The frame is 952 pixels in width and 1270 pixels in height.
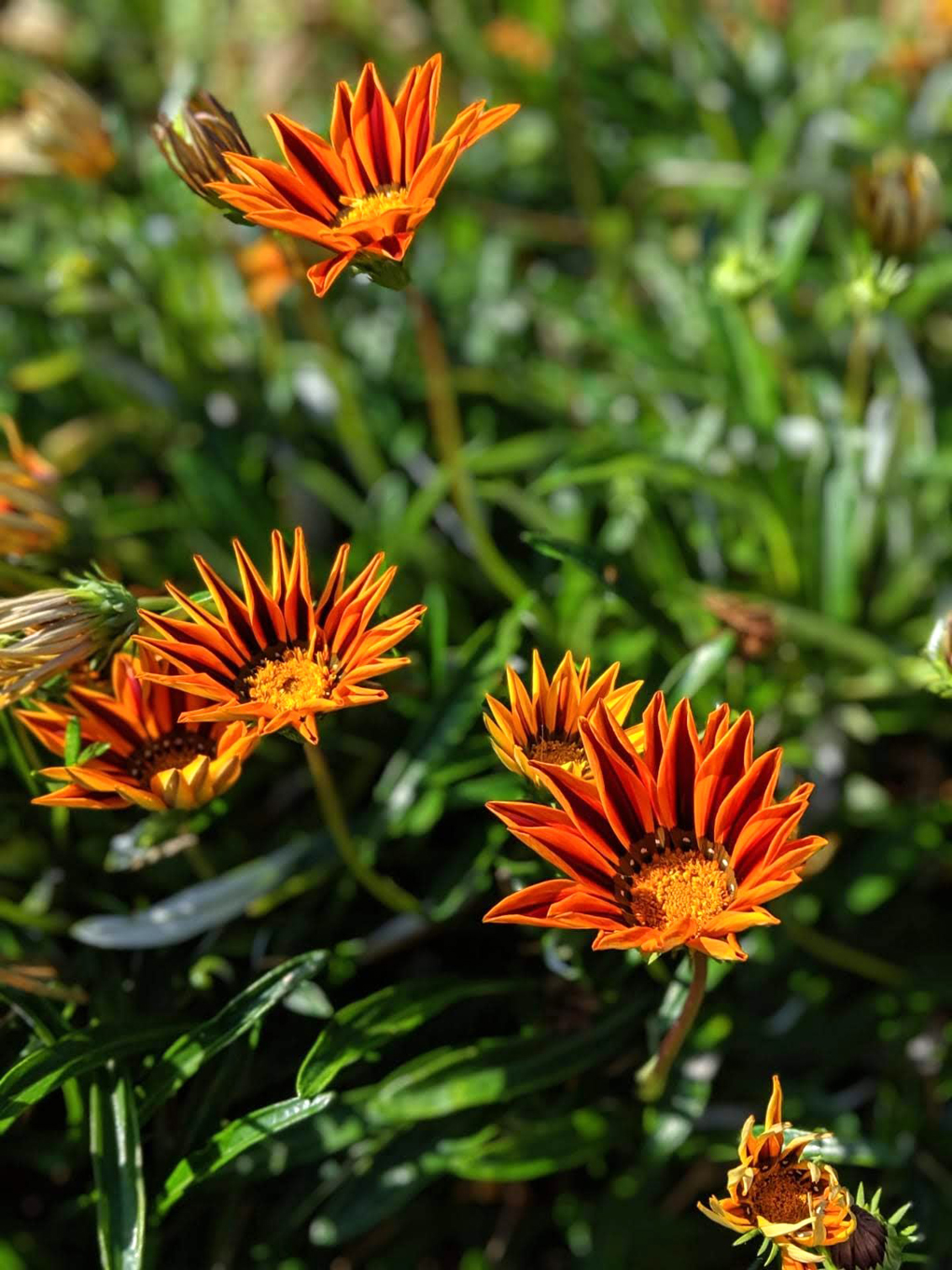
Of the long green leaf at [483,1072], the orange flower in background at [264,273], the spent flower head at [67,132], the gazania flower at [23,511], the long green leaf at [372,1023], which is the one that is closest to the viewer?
the long green leaf at [372,1023]

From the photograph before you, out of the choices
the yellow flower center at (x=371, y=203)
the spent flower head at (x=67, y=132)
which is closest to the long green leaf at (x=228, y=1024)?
Result: the yellow flower center at (x=371, y=203)

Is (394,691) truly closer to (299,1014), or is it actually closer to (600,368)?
(299,1014)

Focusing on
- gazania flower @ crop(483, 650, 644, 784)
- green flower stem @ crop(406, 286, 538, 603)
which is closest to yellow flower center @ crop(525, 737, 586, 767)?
gazania flower @ crop(483, 650, 644, 784)

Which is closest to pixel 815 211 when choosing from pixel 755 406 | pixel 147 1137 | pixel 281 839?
pixel 755 406

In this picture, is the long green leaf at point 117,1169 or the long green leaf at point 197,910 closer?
the long green leaf at point 117,1169

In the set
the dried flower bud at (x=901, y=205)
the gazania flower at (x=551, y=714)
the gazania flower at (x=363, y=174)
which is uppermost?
the gazania flower at (x=363, y=174)

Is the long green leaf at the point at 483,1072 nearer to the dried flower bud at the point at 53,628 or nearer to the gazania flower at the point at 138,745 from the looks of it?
the gazania flower at the point at 138,745

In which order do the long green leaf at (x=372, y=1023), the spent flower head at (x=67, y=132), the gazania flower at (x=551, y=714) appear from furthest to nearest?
the spent flower head at (x=67, y=132) < the long green leaf at (x=372, y=1023) < the gazania flower at (x=551, y=714)
